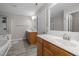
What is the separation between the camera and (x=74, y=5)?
176cm

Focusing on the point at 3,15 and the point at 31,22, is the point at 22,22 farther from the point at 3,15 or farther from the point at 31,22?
the point at 3,15

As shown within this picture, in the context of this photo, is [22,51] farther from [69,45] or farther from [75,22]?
[69,45]

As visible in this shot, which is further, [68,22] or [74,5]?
[68,22]

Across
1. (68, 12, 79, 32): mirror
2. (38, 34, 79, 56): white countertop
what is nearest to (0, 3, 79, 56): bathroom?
(68, 12, 79, 32): mirror

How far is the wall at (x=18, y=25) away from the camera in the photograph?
6262mm

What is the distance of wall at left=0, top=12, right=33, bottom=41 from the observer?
6.26 metres

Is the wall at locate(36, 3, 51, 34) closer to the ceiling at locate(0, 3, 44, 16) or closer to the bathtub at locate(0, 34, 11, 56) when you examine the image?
the ceiling at locate(0, 3, 44, 16)

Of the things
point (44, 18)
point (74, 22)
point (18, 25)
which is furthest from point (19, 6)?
point (74, 22)

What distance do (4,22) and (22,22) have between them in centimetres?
132

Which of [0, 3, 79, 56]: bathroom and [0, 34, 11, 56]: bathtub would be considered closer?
[0, 34, 11, 56]: bathtub

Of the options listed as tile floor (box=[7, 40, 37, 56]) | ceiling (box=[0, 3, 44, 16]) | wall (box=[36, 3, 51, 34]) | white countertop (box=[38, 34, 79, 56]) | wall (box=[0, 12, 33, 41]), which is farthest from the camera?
wall (box=[0, 12, 33, 41])

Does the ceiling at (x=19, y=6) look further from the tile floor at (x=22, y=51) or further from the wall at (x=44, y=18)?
the tile floor at (x=22, y=51)

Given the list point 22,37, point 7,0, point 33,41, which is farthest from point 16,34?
point 7,0

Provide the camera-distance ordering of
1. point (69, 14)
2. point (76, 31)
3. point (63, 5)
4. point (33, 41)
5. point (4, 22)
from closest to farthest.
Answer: point (76, 31) < point (69, 14) < point (63, 5) < point (33, 41) < point (4, 22)
